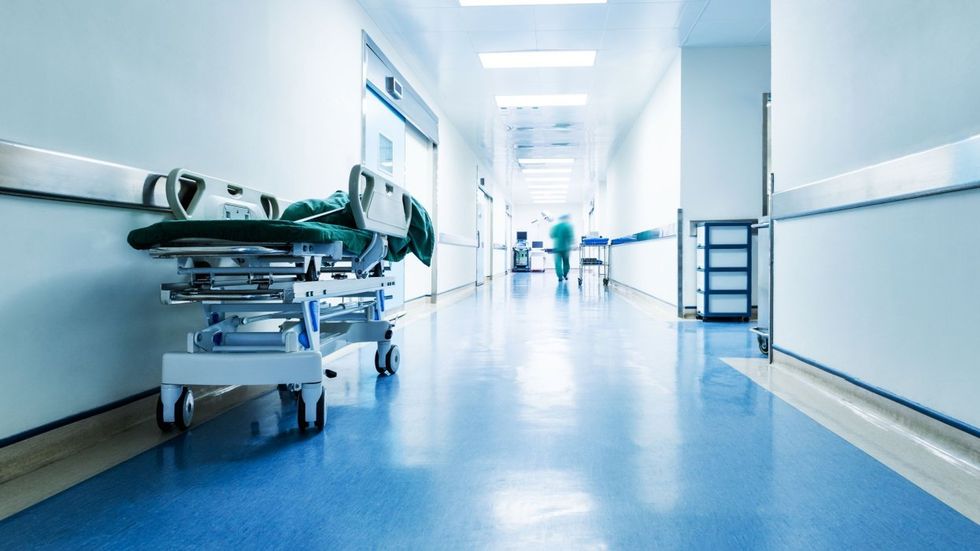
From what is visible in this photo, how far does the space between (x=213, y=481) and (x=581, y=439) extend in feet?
3.67

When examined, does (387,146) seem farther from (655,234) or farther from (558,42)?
(655,234)

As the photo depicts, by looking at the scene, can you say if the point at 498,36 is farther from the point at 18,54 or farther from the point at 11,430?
the point at 11,430

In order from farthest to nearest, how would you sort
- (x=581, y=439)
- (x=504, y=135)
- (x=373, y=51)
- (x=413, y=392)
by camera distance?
(x=504, y=135) → (x=373, y=51) → (x=413, y=392) → (x=581, y=439)

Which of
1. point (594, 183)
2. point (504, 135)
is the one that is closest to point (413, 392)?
point (504, 135)

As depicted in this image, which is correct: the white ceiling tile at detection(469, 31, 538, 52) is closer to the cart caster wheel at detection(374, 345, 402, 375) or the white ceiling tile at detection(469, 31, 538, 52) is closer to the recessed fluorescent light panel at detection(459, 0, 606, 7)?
the recessed fluorescent light panel at detection(459, 0, 606, 7)

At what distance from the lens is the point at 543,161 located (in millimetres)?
12008

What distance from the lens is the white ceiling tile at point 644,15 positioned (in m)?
4.27

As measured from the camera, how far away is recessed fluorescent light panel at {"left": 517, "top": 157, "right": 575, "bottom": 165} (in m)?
11.7

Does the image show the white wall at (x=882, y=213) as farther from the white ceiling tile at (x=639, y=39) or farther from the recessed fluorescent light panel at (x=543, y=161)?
the recessed fluorescent light panel at (x=543, y=161)

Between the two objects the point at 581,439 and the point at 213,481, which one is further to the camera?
the point at 581,439

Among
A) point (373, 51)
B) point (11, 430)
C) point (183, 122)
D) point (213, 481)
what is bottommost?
point (213, 481)

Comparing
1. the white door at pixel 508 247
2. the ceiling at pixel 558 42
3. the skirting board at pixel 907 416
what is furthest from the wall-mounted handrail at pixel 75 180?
the white door at pixel 508 247

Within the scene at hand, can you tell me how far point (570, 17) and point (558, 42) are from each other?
553 mm

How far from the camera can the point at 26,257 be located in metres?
1.50
